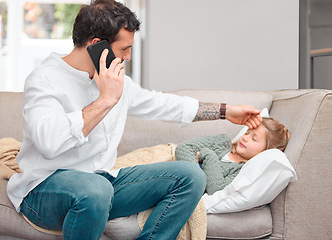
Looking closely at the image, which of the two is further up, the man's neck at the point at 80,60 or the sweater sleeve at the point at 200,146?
the man's neck at the point at 80,60

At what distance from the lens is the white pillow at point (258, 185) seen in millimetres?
1707

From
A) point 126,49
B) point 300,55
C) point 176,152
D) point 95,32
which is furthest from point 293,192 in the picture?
point 300,55

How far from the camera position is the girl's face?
6.57ft

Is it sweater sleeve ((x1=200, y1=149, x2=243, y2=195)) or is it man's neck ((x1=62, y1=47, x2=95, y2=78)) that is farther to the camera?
sweater sleeve ((x1=200, y1=149, x2=243, y2=195))

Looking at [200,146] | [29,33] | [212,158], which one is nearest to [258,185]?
[212,158]

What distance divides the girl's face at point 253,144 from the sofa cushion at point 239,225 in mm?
324

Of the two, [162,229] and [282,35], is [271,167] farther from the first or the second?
[282,35]

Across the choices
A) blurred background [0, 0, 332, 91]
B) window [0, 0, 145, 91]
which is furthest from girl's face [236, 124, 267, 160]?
window [0, 0, 145, 91]

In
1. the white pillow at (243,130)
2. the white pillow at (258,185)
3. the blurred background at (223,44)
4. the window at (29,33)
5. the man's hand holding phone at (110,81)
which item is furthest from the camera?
the window at (29,33)

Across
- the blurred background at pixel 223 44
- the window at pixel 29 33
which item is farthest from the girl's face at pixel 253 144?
the window at pixel 29 33

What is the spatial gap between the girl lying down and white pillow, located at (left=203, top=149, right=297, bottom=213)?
0.15 m

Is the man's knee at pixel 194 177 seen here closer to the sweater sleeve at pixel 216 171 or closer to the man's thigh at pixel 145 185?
the man's thigh at pixel 145 185

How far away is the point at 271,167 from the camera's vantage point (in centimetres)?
172

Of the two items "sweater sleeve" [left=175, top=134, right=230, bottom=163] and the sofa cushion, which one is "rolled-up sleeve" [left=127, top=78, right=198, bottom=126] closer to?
"sweater sleeve" [left=175, top=134, right=230, bottom=163]
